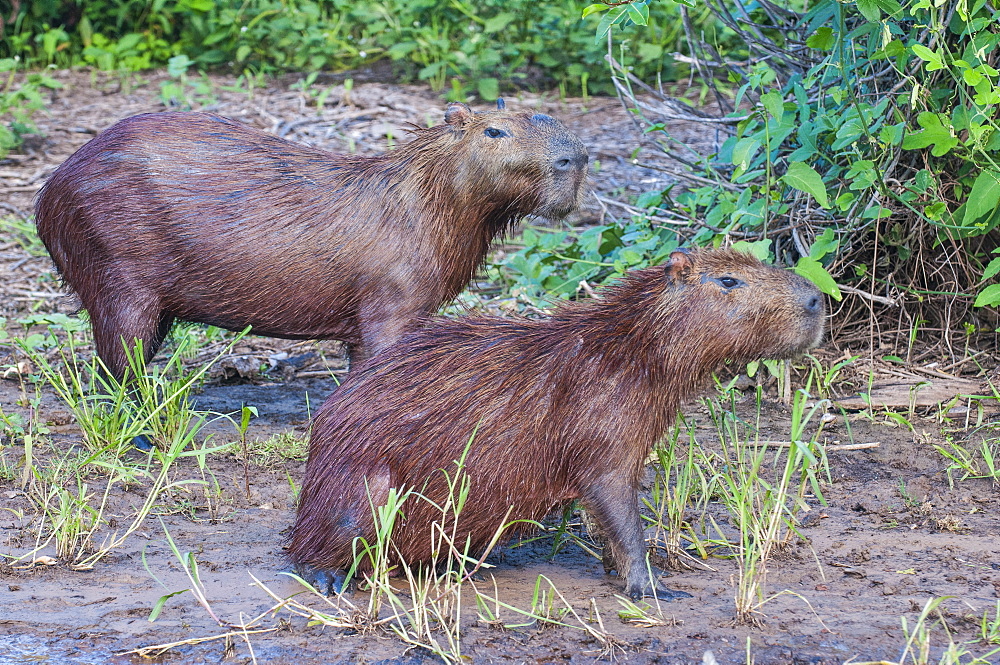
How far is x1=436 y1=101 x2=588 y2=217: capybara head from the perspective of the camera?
14.0 feet

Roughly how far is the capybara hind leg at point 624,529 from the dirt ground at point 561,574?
84 millimetres

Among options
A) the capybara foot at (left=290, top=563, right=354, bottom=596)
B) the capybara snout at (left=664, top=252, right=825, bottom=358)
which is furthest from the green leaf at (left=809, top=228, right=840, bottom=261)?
the capybara foot at (left=290, top=563, right=354, bottom=596)

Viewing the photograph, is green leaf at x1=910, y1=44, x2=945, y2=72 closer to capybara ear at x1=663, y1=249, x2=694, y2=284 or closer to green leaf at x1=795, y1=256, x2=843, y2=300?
green leaf at x1=795, y1=256, x2=843, y2=300

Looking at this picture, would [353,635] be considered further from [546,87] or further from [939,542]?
[546,87]

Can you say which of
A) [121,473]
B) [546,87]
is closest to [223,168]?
[121,473]

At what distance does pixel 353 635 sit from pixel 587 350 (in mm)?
1024

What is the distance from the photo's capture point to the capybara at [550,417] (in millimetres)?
3312

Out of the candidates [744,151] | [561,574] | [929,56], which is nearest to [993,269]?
[929,56]

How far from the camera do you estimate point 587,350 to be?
3426 mm

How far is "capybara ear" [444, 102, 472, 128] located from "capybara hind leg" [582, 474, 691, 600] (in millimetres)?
1645

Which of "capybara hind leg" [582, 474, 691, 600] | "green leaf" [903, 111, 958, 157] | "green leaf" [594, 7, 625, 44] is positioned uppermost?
"green leaf" [594, 7, 625, 44]

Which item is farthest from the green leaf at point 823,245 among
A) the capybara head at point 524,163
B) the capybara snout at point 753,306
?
the capybara snout at point 753,306

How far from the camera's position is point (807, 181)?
422 centimetres

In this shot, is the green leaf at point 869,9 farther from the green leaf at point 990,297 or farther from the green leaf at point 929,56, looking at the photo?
the green leaf at point 990,297
